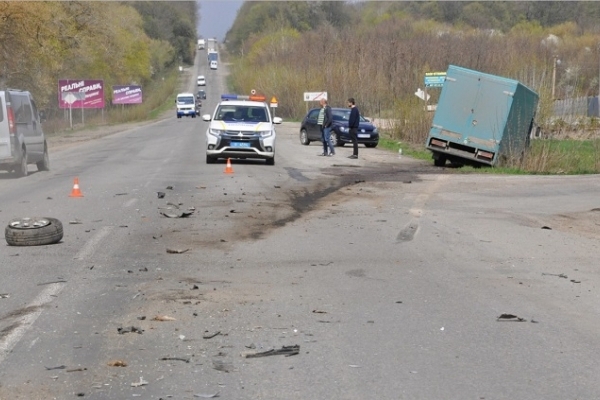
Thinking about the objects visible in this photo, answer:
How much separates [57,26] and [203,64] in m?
130

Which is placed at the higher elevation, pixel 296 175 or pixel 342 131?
pixel 296 175

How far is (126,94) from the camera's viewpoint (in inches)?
3656

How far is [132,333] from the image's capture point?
7.20 metres

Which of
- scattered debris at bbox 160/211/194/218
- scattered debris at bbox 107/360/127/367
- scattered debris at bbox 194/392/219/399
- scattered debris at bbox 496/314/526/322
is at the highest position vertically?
scattered debris at bbox 194/392/219/399

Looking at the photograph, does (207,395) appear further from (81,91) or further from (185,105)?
(185,105)

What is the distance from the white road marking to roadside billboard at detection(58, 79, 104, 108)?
2364 inches

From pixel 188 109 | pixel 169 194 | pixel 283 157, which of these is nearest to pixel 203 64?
pixel 188 109

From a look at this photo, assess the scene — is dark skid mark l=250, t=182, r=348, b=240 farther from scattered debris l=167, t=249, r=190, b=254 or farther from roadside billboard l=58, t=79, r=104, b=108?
roadside billboard l=58, t=79, r=104, b=108

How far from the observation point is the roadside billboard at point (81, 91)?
67.5 metres

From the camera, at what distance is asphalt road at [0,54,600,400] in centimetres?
607

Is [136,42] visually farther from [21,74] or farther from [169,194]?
[169,194]

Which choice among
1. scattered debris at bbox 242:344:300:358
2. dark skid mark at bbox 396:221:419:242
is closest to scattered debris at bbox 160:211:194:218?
dark skid mark at bbox 396:221:419:242

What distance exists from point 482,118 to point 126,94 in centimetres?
7069

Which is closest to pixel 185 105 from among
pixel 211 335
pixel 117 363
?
pixel 211 335
